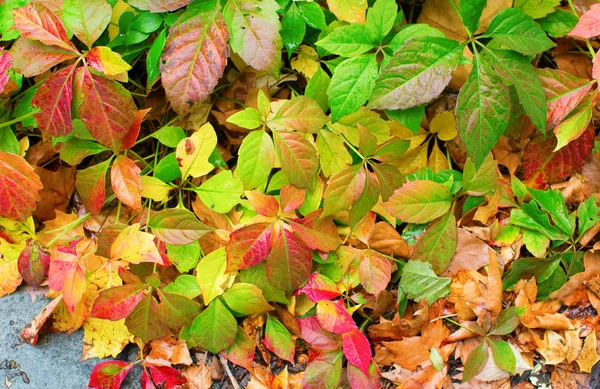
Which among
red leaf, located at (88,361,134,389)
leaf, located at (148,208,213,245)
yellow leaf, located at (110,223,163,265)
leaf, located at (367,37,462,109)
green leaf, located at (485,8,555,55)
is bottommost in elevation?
red leaf, located at (88,361,134,389)

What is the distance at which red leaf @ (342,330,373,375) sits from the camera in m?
1.30

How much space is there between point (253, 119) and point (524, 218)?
717mm

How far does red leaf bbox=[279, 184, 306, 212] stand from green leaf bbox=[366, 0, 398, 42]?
0.42m

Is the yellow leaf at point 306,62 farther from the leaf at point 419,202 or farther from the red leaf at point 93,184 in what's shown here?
the red leaf at point 93,184

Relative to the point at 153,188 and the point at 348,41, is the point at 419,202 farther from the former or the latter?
the point at 153,188

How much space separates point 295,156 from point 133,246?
443mm

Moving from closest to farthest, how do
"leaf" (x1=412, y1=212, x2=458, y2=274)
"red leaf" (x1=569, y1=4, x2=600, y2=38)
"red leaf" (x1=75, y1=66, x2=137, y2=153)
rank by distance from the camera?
"red leaf" (x1=569, y1=4, x2=600, y2=38)
"red leaf" (x1=75, y1=66, x2=137, y2=153)
"leaf" (x1=412, y1=212, x2=458, y2=274)

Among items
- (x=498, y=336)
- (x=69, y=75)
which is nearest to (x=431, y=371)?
(x=498, y=336)

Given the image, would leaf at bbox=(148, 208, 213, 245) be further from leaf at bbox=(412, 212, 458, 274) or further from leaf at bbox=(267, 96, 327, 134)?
leaf at bbox=(412, 212, 458, 274)

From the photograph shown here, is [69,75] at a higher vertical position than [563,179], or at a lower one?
higher

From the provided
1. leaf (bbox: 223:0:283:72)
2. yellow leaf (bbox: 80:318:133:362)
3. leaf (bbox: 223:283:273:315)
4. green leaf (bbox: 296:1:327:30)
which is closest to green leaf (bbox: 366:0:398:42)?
green leaf (bbox: 296:1:327:30)

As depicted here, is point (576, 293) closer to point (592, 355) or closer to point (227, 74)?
Result: point (592, 355)

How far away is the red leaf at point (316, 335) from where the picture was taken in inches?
53.2

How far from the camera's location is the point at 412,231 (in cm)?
142
